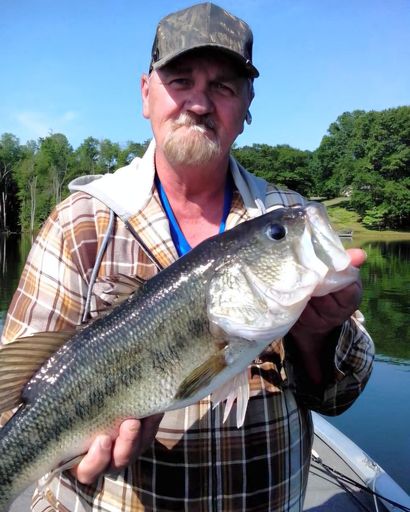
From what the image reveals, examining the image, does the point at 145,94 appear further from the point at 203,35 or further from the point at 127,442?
the point at 127,442

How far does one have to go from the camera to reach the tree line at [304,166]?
64.2 metres

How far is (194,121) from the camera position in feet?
9.65

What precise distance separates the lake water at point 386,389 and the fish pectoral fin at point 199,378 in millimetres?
6703

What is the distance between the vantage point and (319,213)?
2.35m

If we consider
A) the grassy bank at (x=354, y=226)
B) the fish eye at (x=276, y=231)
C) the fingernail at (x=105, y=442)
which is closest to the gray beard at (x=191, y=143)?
the fish eye at (x=276, y=231)

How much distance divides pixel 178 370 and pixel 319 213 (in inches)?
37.5

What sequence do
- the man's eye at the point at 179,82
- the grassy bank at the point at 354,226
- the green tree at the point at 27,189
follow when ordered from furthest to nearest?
the green tree at the point at 27,189
the grassy bank at the point at 354,226
the man's eye at the point at 179,82

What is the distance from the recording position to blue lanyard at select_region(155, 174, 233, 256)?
292 centimetres

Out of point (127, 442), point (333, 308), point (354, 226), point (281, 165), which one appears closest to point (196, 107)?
point (333, 308)

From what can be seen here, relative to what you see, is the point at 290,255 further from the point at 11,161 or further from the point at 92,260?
the point at 11,161

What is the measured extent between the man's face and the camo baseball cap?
0.22ft

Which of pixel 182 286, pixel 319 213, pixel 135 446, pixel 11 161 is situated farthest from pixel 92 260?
pixel 11 161

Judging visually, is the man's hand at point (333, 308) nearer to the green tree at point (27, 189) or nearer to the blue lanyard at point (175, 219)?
the blue lanyard at point (175, 219)

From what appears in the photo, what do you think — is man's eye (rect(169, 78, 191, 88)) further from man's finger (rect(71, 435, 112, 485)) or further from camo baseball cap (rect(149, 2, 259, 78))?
man's finger (rect(71, 435, 112, 485))
